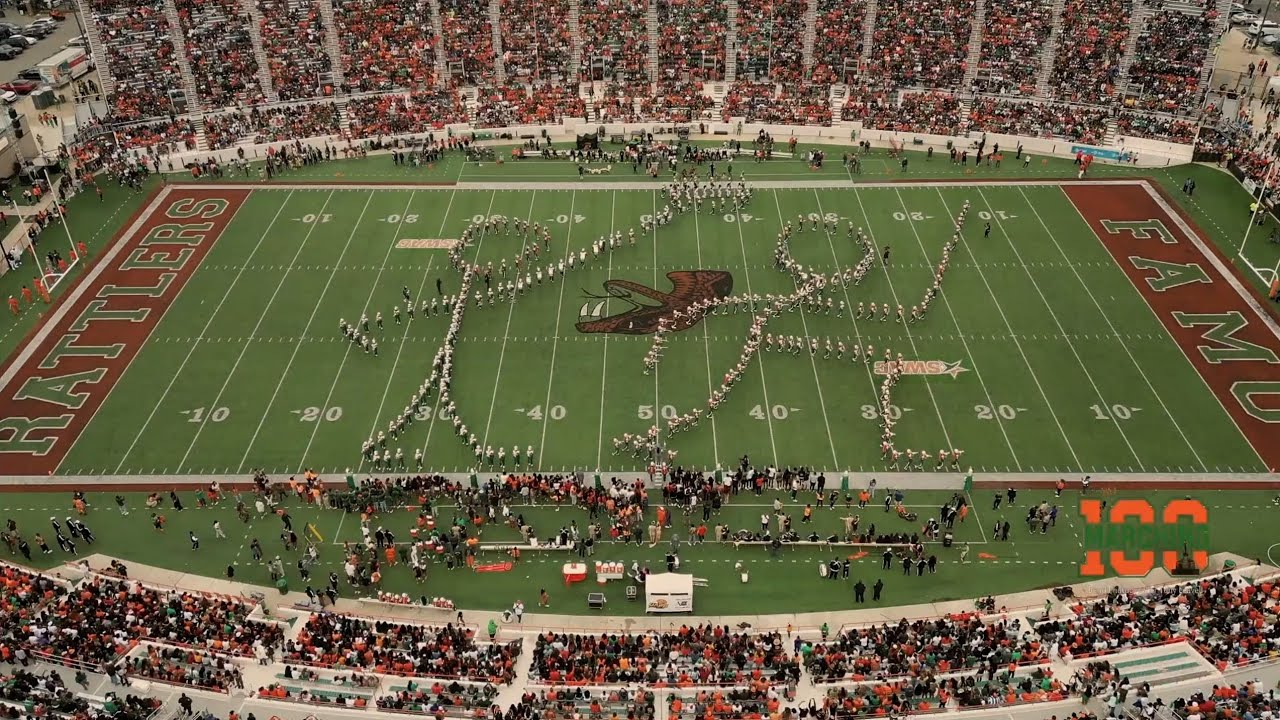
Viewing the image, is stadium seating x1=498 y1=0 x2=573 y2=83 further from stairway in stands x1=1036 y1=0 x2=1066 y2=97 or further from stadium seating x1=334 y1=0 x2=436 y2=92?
stairway in stands x1=1036 y1=0 x2=1066 y2=97

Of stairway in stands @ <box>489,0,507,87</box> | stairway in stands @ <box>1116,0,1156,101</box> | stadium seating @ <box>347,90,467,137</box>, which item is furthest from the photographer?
stairway in stands @ <box>489,0,507,87</box>

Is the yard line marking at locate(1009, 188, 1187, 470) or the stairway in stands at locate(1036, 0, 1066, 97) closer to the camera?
the yard line marking at locate(1009, 188, 1187, 470)

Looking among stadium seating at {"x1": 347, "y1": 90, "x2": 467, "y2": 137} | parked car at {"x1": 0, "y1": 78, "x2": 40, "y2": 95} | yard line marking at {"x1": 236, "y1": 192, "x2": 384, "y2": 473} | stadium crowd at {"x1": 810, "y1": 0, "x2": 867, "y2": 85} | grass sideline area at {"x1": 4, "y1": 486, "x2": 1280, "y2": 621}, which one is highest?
stadium crowd at {"x1": 810, "y1": 0, "x2": 867, "y2": 85}

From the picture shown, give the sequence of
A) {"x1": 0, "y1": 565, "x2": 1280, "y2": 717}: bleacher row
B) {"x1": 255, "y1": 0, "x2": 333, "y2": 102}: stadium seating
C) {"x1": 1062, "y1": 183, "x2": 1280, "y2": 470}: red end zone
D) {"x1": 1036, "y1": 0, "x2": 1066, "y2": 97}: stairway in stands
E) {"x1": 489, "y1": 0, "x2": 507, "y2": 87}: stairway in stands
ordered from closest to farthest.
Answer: {"x1": 0, "y1": 565, "x2": 1280, "y2": 717}: bleacher row < {"x1": 1062, "y1": 183, "x2": 1280, "y2": 470}: red end zone < {"x1": 1036, "y1": 0, "x2": 1066, "y2": 97}: stairway in stands < {"x1": 255, "y1": 0, "x2": 333, "y2": 102}: stadium seating < {"x1": 489, "y1": 0, "x2": 507, "y2": 87}: stairway in stands

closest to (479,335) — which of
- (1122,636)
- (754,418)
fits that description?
(754,418)

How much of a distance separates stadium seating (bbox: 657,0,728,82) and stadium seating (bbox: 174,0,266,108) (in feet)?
79.4

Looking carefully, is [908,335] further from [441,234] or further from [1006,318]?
[441,234]

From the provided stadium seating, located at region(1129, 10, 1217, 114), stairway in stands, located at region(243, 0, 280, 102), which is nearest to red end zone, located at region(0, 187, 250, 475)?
stairway in stands, located at region(243, 0, 280, 102)

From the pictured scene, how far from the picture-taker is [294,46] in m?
64.2

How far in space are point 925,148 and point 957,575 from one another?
107 feet

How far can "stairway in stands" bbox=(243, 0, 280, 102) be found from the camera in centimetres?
6225

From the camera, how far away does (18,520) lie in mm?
33844

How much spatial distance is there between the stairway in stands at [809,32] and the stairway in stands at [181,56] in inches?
1393

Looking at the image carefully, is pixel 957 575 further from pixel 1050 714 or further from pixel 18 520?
pixel 18 520
